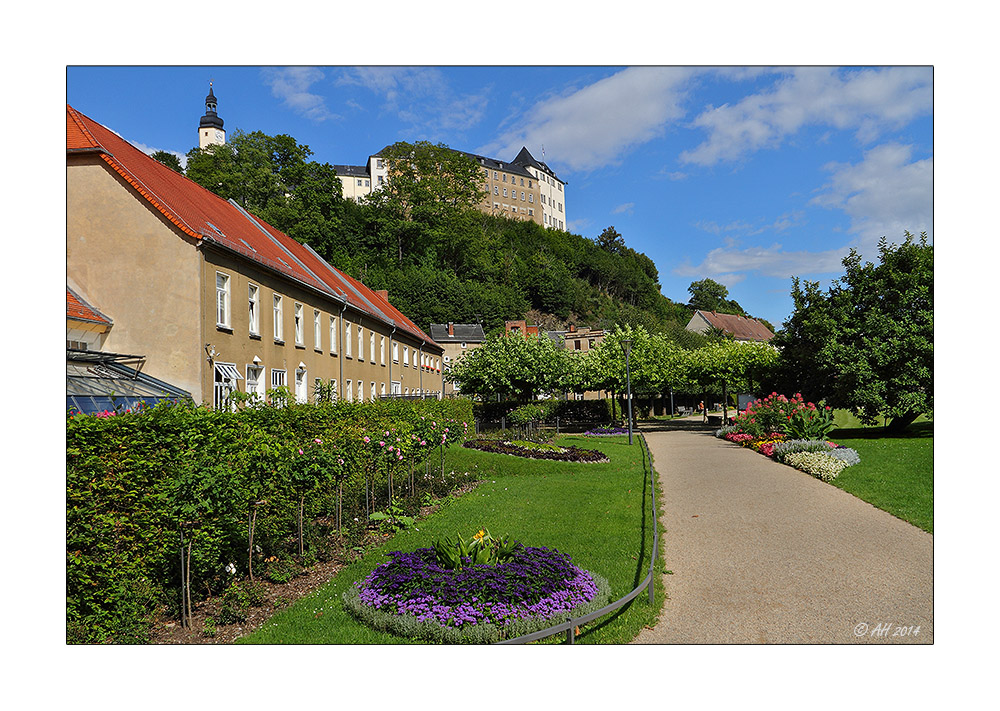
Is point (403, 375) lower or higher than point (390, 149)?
lower

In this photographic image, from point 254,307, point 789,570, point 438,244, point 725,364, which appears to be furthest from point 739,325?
point 789,570

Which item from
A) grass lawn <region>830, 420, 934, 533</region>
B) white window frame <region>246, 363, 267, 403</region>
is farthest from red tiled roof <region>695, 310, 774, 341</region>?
white window frame <region>246, 363, 267, 403</region>

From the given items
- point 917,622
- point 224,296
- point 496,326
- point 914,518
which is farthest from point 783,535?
point 496,326

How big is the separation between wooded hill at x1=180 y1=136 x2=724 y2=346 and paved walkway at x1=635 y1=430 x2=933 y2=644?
39.6 m

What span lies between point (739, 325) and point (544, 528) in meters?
98.2

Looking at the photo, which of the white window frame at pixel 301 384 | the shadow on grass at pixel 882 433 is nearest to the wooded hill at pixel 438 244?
the white window frame at pixel 301 384

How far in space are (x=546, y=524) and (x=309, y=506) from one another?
4.05 metres

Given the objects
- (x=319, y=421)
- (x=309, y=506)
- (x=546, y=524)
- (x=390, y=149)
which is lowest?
(x=546, y=524)

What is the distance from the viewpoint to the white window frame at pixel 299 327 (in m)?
21.5

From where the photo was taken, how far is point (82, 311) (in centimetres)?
1355

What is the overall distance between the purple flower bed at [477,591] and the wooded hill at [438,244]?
41.1 metres

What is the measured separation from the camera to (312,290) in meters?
22.7

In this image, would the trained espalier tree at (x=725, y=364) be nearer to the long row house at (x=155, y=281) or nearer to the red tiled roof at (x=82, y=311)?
the long row house at (x=155, y=281)

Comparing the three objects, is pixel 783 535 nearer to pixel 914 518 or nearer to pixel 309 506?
pixel 914 518
